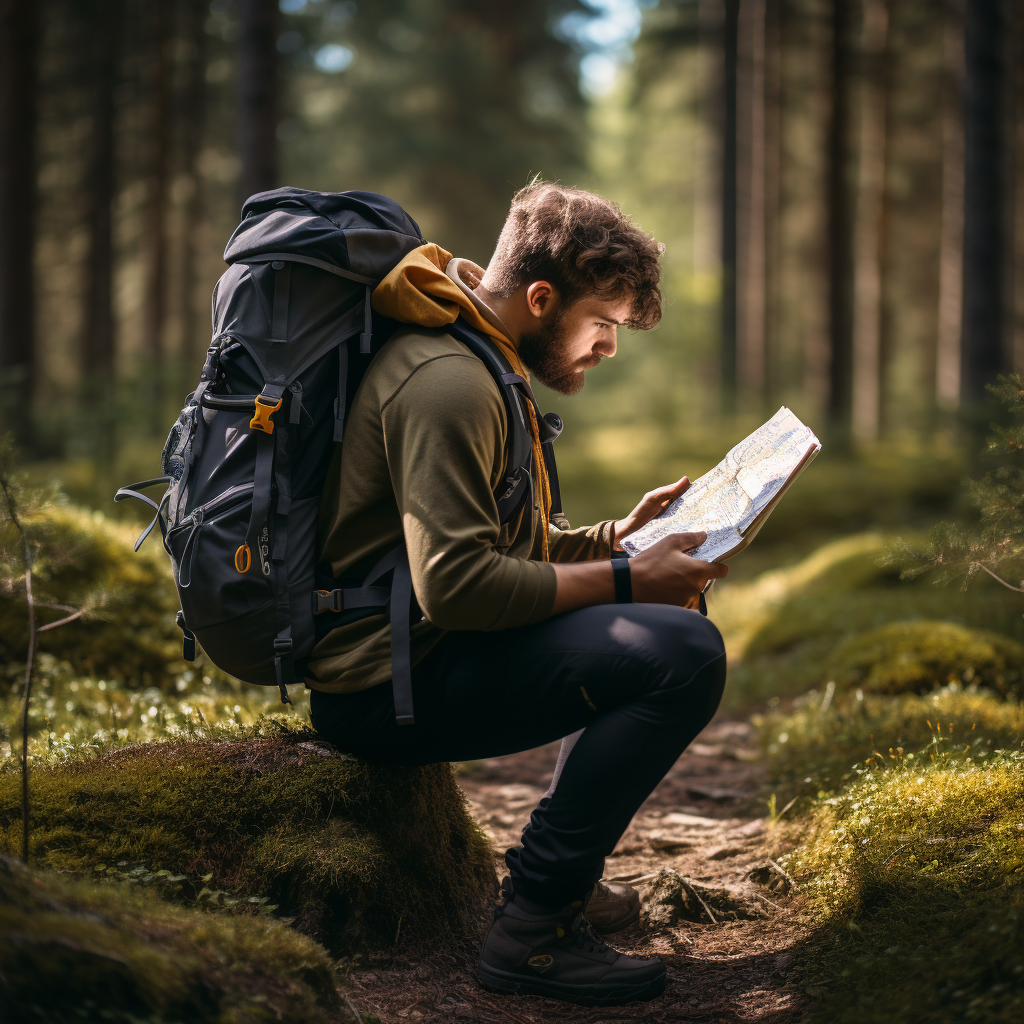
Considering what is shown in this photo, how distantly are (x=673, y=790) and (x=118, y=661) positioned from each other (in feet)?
9.29

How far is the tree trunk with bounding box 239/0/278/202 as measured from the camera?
7000 millimetres

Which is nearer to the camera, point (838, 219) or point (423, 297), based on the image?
point (423, 297)

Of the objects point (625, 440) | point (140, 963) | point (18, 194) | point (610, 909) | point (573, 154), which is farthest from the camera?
point (625, 440)

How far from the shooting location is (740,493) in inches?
104

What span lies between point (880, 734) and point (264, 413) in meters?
2.84

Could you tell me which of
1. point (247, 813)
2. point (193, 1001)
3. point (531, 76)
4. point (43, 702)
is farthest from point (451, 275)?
point (531, 76)

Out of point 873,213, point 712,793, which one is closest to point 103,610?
point 712,793

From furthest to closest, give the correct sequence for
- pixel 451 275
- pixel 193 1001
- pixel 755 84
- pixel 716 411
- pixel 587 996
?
pixel 716 411
pixel 755 84
pixel 451 275
pixel 587 996
pixel 193 1001

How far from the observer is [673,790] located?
4.19m

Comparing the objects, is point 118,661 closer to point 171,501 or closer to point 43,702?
point 43,702

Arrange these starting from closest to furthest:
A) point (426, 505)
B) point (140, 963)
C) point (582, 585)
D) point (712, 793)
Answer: point (140, 963), point (426, 505), point (582, 585), point (712, 793)

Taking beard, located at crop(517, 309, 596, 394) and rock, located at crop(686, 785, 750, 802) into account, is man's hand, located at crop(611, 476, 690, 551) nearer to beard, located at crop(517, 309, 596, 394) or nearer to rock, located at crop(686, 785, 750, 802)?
beard, located at crop(517, 309, 596, 394)

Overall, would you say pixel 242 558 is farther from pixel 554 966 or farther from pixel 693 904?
pixel 693 904

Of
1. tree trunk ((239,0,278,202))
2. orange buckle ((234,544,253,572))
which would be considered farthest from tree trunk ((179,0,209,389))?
orange buckle ((234,544,253,572))
